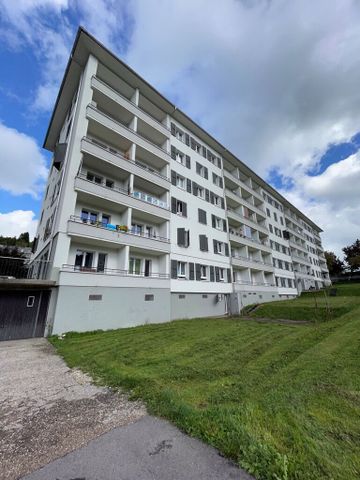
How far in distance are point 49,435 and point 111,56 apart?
81.9 feet

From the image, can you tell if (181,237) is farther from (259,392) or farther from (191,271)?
(259,392)

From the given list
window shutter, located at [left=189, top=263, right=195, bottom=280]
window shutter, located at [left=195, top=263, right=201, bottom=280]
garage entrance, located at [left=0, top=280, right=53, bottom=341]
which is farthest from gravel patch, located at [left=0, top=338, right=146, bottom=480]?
window shutter, located at [left=195, top=263, right=201, bottom=280]

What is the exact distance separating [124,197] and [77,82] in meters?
12.8

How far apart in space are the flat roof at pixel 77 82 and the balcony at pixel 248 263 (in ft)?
52.3

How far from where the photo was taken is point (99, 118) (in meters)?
17.7

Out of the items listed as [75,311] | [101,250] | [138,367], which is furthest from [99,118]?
[138,367]

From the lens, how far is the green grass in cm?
280

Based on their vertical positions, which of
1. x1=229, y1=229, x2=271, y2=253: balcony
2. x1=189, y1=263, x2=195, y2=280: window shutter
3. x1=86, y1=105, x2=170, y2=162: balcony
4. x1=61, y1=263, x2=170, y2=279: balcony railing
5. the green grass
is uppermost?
x1=86, y1=105, x2=170, y2=162: balcony

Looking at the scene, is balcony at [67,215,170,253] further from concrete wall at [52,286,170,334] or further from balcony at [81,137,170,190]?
balcony at [81,137,170,190]

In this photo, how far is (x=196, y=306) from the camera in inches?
827

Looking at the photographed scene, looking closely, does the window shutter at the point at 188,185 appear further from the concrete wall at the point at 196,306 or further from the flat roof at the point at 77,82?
the concrete wall at the point at 196,306

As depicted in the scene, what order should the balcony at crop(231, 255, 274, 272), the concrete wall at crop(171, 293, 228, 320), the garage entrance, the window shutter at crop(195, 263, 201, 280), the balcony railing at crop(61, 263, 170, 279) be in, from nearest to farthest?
1. the garage entrance
2. the balcony railing at crop(61, 263, 170, 279)
3. the concrete wall at crop(171, 293, 228, 320)
4. the window shutter at crop(195, 263, 201, 280)
5. the balcony at crop(231, 255, 274, 272)

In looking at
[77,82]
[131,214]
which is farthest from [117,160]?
[77,82]

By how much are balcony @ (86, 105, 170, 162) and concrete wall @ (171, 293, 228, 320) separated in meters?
13.9
